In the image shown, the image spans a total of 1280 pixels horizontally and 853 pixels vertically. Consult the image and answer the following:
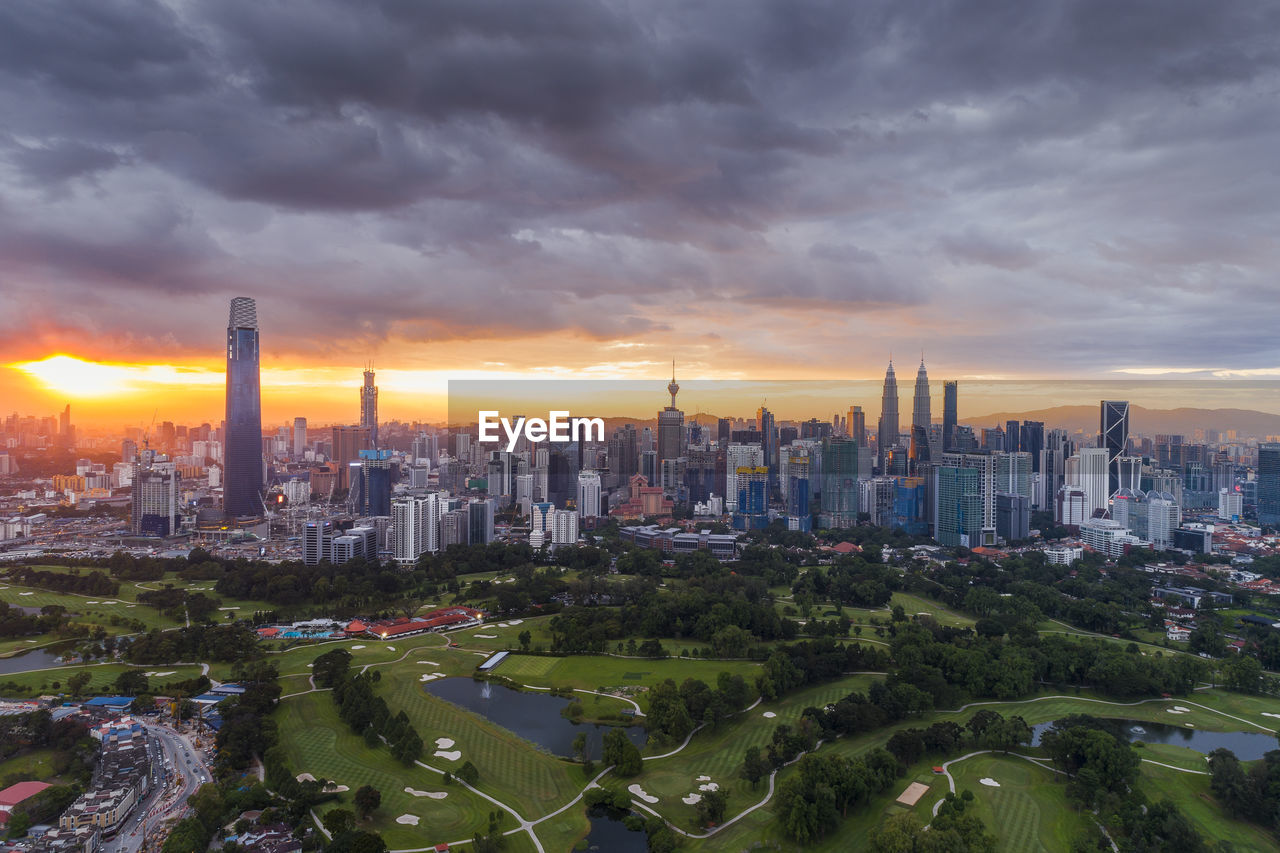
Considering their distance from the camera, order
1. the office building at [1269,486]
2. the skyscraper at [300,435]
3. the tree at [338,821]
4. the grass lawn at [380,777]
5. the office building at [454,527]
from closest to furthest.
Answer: the tree at [338,821]
the grass lawn at [380,777]
the office building at [454,527]
the office building at [1269,486]
the skyscraper at [300,435]

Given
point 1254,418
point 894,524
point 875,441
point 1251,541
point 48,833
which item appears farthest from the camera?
point 875,441

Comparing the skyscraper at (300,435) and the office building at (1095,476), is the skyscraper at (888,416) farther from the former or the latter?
the skyscraper at (300,435)

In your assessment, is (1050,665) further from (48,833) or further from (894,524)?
(894,524)

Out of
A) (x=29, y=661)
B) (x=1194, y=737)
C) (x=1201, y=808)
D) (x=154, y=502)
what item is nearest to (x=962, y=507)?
(x=1194, y=737)

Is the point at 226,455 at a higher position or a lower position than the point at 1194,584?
higher

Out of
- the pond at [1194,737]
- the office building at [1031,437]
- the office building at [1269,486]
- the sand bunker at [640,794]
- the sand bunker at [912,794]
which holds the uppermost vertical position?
the office building at [1031,437]

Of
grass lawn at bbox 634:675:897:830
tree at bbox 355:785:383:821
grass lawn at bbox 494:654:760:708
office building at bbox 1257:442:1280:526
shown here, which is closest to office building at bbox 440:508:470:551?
grass lawn at bbox 494:654:760:708

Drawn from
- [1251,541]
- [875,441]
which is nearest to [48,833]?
[1251,541]

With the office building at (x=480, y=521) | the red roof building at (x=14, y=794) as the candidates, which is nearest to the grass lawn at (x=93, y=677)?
the red roof building at (x=14, y=794)
